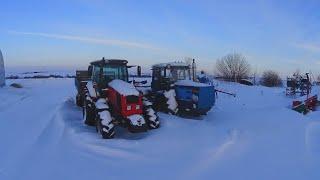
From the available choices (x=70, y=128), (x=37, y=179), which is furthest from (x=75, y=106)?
(x=37, y=179)

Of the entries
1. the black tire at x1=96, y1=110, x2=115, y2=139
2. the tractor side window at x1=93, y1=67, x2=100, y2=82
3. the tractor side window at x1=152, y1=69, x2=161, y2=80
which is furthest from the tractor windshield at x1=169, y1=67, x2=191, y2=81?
the black tire at x1=96, y1=110, x2=115, y2=139

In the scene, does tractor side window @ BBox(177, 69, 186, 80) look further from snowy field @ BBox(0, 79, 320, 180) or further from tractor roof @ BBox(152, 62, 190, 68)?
snowy field @ BBox(0, 79, 320, 180)

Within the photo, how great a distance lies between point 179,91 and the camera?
18016 millimetres

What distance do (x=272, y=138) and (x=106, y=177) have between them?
6.51 metres

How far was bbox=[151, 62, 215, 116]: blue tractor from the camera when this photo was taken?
56.6ft

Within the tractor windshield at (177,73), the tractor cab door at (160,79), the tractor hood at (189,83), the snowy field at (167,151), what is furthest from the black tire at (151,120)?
the tractor windshield at (177,73)

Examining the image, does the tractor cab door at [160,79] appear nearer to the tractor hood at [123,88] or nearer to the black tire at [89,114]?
the tractor hood at [123,88]

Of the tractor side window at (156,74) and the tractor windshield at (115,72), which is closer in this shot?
the tractor windshield at (115,72)

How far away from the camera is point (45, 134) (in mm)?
14398

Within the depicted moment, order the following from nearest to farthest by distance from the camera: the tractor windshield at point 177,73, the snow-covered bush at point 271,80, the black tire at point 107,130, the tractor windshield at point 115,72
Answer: the black tire at point 107,130 → the tractor windshield at point 115,72 → the tractor windshield at point 177,73 → the snow-covered bush at point 271,80

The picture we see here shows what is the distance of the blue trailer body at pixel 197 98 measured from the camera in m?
17.2

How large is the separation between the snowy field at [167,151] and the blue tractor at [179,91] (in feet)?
2.74

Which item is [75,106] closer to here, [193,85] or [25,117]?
[25,117]

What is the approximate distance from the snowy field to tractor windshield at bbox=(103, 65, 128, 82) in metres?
2.10
